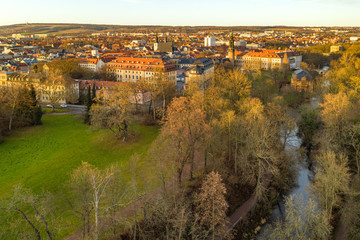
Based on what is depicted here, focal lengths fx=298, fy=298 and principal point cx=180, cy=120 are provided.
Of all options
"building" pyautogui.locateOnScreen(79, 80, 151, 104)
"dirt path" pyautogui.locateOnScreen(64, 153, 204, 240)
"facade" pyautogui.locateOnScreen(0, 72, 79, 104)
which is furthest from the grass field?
"building" pyautogui.locateOnScreen(79, 80, 151, 104)

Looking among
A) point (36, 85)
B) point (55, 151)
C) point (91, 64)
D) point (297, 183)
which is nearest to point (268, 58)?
point (91, 64)

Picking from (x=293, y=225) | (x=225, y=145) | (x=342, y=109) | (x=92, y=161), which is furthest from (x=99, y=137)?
(x=342, y=109)

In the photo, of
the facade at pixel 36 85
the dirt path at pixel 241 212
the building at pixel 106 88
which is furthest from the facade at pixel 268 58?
the dirt path at pixel 241 212

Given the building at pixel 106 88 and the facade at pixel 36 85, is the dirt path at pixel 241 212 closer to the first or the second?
the building at pixel 106 88

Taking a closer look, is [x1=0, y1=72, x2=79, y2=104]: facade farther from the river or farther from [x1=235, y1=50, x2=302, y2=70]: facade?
[x1=235, y1=50, x2=302, y2=70]: facade

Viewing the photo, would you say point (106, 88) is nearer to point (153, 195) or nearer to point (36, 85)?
point (36, 85)

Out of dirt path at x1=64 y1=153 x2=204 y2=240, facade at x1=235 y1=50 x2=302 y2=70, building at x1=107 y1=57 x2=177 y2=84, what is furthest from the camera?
facade at x1=235 y1=50 x2=302 y2=70
